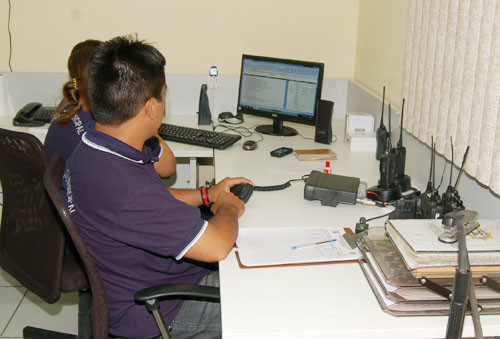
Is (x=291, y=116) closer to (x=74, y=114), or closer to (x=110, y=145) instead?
(x=74, y=114)

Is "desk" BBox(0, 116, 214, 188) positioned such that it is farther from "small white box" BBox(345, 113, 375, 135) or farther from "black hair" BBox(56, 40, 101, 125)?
"small white box" BBox(345, 113, 375, 135)

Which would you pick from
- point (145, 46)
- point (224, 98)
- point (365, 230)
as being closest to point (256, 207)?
point (365, 230)

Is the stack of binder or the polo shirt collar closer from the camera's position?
the stack of binder

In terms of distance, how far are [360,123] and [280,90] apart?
0.49m

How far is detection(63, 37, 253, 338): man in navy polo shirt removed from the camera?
1348 mm

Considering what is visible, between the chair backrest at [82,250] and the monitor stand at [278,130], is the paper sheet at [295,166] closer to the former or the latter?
the monitor stand at [278,130]

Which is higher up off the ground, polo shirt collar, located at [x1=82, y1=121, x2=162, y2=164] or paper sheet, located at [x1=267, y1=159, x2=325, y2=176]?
polo shirt collar, located at [x1=82, y1=121, x2=162, y2=164]

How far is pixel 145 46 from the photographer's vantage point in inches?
58.5

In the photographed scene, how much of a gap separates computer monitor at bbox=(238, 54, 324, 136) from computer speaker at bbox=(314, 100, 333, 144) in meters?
0.06

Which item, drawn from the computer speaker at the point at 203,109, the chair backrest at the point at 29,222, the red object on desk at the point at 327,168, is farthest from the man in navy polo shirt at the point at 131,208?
the computer speaker at the point at 203,109

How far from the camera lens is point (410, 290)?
1231 mm

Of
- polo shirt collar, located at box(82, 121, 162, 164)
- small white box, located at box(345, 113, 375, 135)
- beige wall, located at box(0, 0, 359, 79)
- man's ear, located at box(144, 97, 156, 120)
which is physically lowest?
small white box, located at box(345, 113, 375, 135)

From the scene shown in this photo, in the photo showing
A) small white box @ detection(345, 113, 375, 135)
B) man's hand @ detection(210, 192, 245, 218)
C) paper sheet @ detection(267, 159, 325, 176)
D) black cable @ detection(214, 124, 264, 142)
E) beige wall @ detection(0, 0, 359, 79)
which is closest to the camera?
man's hand @ detection(210, 192, 245, 218)

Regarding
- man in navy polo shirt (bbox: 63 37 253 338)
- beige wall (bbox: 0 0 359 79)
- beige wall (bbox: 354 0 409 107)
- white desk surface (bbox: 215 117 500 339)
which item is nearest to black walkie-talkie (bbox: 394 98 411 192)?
white desk surface (bbox: 215 117 500 339)
